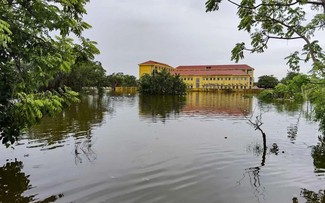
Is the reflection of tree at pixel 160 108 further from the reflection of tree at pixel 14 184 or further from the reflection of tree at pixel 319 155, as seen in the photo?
the reflection of tree at pixel 14 184

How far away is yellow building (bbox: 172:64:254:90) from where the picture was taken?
329ft

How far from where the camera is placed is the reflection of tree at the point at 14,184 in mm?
7500

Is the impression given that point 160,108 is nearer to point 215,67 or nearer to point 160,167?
point 160,167

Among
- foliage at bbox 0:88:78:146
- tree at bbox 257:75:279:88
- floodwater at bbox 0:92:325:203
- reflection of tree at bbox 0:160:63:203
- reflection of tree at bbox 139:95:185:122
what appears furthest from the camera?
tree at bbox 257:75:279:88

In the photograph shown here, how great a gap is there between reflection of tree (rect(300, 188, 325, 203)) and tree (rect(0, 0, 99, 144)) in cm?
694

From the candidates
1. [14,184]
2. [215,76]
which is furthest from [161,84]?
[14,184]

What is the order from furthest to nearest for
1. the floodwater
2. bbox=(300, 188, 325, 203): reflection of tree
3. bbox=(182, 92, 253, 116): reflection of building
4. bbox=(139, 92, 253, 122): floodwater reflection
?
1. bbox=(182, 92, 253, 116): reflection of building
2. bbox=(139, 92, 253, 122): floodwater reflection
3. the floodwater
4. bbox=(300, 188, 325, 203): reflection of tree

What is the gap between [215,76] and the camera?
336 ft

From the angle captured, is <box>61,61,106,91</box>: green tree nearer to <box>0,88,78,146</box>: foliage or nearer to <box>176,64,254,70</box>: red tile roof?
<box>0,88,78,146</box>: foliage

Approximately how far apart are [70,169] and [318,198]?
7812 millimetres

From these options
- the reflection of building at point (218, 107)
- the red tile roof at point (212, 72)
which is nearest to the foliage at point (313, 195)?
the reflection of building at point (218, 107)

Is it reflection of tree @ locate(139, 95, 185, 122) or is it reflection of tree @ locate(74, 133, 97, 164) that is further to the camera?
reflection of tree @ locate(139, 95, 185, 122)

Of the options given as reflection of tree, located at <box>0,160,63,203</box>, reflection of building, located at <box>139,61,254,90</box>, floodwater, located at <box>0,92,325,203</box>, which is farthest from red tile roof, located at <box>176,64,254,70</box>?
reflection of tree, located at <box>0,160,63,203</box>

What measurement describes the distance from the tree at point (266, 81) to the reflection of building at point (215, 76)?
155 inches
